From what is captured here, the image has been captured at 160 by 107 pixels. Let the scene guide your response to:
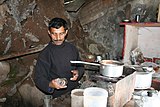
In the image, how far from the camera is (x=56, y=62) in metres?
2.02

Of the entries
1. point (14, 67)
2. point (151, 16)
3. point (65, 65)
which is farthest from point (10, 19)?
point (151, 16)

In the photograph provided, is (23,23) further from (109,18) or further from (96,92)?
(96,92)

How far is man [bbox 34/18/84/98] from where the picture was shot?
6.03 ft

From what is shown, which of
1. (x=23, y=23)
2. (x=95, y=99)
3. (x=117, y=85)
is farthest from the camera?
(x=23, y=23)

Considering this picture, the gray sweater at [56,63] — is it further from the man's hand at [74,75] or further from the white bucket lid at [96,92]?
the white bucket lid at [96,92]

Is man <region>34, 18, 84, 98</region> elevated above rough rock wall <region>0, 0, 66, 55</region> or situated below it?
below

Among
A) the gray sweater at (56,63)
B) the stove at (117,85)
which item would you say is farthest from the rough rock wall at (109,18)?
the stove at (117,85)

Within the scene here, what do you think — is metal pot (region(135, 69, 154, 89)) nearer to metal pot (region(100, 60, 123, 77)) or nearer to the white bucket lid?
metal pot (region(100, 60, 123, 77))

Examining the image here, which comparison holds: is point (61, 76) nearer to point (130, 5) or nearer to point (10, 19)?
point (10, 19)

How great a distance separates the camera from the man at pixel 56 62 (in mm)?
1839

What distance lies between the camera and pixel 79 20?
4.34m

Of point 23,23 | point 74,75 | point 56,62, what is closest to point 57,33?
point 56,62

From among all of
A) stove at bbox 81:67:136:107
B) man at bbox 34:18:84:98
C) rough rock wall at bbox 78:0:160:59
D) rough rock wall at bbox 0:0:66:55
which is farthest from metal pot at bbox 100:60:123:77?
rough rock wall at bbox 78:0:160:59

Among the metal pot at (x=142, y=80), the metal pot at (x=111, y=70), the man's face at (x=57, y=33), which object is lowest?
the metal pot at (x=142, y=80)
